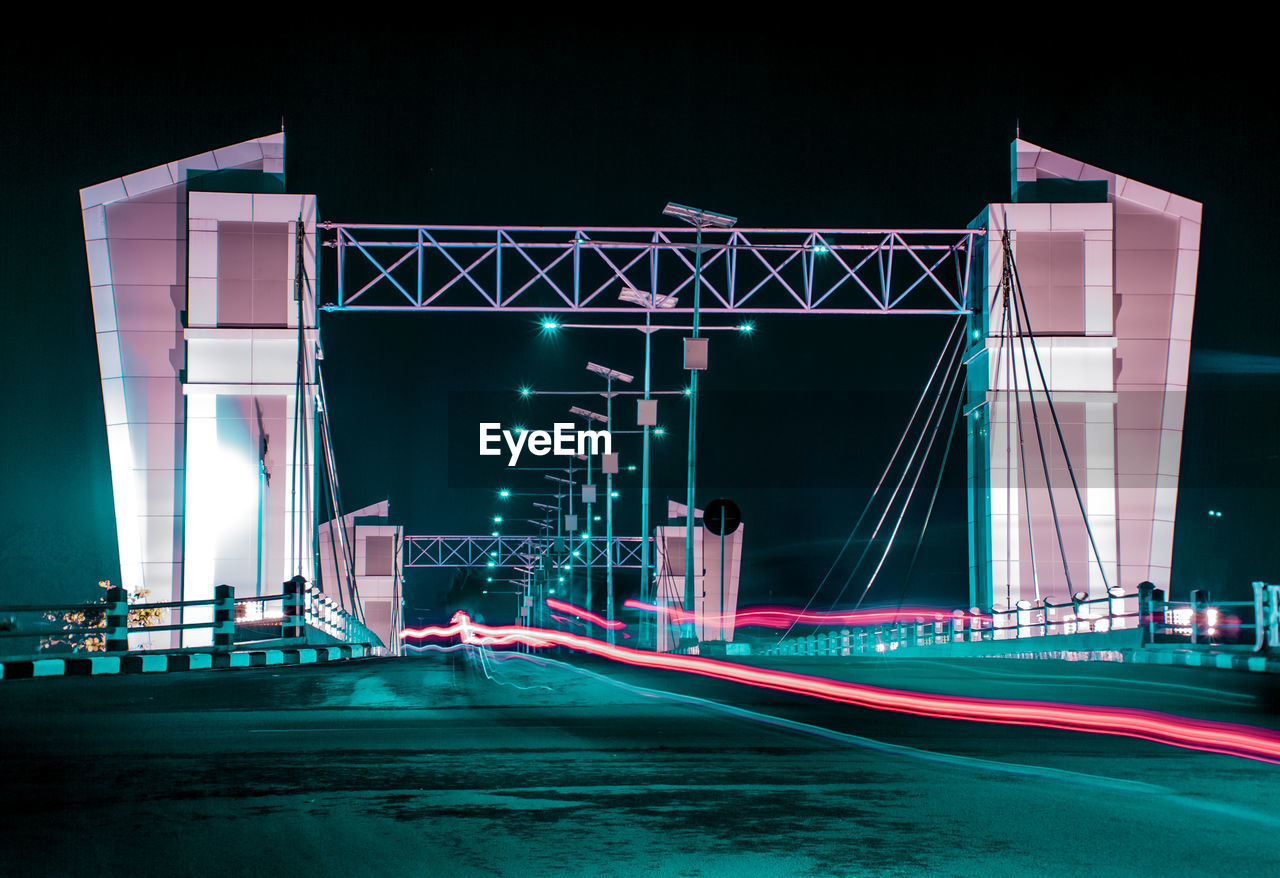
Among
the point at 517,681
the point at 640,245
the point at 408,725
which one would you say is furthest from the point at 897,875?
the point at 640,245

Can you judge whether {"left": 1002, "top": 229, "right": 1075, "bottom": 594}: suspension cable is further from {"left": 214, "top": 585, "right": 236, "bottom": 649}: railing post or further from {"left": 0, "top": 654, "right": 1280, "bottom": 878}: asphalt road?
{"left": 0, "top": 654, "right": 1280, "bottom": 878}: asphalt road

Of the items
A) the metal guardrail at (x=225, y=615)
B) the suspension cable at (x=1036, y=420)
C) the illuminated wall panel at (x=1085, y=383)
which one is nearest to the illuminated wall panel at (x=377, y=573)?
the metal guardrail at (x=225, y=615)

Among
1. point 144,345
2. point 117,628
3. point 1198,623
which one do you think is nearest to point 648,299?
point 144,345

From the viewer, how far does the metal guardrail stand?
22.5 metres

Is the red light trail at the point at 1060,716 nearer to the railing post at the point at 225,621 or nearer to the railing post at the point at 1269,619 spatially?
the railing post at the point at 1269,619

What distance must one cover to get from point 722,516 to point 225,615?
1043 cm

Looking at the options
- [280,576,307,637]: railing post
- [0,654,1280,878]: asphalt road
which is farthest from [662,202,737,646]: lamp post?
[0,654,1280,878]: asphalt road

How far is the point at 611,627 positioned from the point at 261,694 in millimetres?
37757

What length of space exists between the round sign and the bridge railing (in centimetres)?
699

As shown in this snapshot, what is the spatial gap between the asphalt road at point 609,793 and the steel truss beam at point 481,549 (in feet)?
233

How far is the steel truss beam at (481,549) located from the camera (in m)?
88.6

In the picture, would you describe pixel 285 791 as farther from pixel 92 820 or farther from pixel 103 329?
pixel 103 329

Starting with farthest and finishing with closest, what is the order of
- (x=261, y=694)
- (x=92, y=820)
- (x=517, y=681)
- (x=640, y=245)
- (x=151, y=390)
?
(x=151, y=390), (x=640, y=245), (x=517, y=681), (x=261, y=694), (x=92, y=820)

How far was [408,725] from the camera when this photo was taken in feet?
36.4
